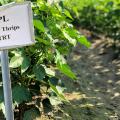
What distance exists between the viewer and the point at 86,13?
10359 mm

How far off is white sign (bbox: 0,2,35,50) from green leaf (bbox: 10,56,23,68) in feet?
2.45

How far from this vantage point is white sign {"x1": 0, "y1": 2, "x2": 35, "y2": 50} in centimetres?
223

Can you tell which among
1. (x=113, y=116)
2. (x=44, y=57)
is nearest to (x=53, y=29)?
(x=44, y=57)

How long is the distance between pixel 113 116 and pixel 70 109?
43 centimetres

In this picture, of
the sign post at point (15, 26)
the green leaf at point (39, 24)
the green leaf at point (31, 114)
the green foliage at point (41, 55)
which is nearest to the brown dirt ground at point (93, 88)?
the green leaf at point (31, 114)

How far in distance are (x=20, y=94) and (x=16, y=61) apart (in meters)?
0.26

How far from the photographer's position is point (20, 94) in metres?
3.04

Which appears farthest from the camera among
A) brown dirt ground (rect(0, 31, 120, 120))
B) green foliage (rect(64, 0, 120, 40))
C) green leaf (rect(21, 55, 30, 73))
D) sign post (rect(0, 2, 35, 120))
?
green foliage (rect(64, 0, 120, 40))

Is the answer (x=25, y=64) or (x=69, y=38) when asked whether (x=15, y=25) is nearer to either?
(x=25, y=64)

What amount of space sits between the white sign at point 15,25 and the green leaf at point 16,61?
2.45 ft

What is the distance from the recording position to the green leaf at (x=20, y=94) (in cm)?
301

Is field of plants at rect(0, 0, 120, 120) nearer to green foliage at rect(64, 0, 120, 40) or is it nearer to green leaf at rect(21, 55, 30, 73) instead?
green leaf at rect(21, 55, 30, 73)

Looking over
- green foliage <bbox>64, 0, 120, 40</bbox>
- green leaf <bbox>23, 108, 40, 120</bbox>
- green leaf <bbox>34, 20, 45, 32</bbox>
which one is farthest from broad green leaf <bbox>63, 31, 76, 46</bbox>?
green foliage <bbox>64, 0, 120, 40</bbox>

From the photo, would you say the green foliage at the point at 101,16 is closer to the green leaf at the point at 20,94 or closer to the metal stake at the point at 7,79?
the green leaf at the point at 20,94
